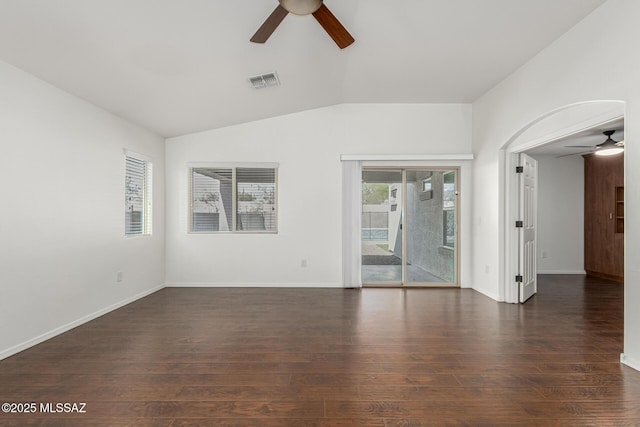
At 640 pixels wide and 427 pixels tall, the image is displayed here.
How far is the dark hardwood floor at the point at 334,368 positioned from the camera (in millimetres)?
2123

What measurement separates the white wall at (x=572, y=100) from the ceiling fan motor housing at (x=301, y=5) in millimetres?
2391

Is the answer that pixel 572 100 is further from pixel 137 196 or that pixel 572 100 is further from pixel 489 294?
pixel 137 196

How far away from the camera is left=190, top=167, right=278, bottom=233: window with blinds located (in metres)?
5.93

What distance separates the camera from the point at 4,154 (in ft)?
9.78

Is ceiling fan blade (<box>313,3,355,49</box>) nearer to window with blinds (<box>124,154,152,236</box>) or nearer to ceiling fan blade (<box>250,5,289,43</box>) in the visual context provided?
ceiling fan blade (<box>250,5,289,43</box>)

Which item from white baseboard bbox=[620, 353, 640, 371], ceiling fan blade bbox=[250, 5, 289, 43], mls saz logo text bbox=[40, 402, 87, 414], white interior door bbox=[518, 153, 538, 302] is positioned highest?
ceiling fan blade bbox=[250, 5, 289, 43]

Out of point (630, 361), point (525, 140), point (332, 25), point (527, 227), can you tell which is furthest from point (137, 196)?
point (630, 361)

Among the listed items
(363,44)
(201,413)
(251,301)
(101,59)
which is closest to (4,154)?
(101,59)

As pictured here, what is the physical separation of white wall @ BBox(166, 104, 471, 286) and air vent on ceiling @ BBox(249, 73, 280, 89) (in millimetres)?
1353

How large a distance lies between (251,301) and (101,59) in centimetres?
324

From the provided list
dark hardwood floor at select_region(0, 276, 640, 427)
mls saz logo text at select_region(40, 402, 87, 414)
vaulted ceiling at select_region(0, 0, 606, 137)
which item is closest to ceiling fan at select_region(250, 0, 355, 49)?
vaulted ceiling at select_region(0, 0, 606, 137)

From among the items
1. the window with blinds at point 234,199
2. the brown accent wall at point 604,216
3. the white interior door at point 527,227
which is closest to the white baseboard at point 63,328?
the window with blinds at point 234,199

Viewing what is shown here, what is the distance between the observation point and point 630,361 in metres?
2.75

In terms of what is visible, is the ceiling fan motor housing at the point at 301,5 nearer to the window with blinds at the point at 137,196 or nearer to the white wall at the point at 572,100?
the white wall at the point at 572,100
